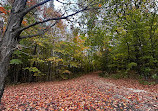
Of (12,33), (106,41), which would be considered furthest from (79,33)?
(106,41)

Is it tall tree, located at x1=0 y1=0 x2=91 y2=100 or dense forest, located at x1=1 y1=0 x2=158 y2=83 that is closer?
tall tree, located at x1=0 y1=0 x2=91 y2=100

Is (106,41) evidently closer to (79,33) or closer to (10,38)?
(79,33)

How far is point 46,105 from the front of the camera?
3301 mm

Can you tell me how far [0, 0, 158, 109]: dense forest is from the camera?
8.70 ft

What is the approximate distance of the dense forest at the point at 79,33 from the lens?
2.65 metres

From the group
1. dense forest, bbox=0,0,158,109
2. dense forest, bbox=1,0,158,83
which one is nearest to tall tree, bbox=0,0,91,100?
dense forest, bbox=0,0,158,109

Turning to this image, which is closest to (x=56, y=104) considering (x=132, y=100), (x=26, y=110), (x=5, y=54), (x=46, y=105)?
(x=46, y=105)

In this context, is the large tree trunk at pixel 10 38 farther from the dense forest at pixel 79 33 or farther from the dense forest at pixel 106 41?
the dense forest at pixel 106 41

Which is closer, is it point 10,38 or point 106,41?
point 10,38

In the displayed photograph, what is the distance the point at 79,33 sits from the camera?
4.29 metres

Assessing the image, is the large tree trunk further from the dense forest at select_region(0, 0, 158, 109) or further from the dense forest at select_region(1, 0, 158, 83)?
the dense forest at select_region(1, 0, 158, 83)

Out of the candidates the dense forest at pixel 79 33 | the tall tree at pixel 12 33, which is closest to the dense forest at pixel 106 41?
the dense forest at pixel 79 33

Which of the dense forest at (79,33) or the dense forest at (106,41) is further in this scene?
the dense forest at (106,41)

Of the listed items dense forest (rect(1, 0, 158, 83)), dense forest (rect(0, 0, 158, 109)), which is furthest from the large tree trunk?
dense forest (rect(1, 0, 158, 83))
